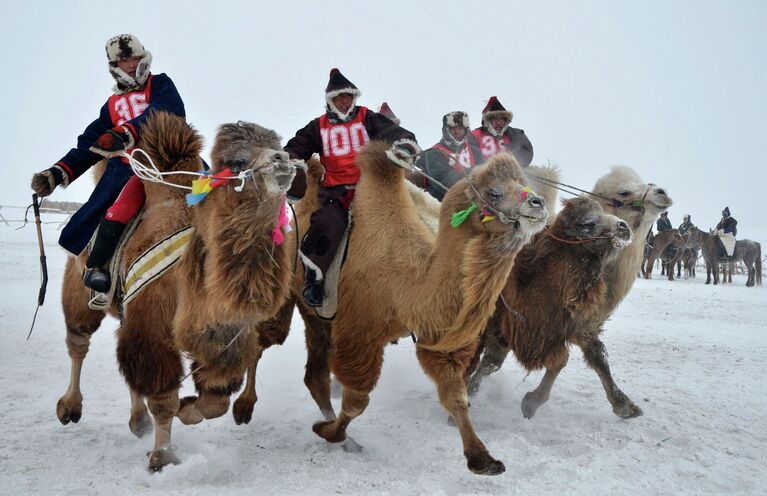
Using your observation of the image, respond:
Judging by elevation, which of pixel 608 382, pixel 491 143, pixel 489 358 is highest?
pixel 491 143

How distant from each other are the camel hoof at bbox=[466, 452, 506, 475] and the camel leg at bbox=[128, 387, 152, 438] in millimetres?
2385

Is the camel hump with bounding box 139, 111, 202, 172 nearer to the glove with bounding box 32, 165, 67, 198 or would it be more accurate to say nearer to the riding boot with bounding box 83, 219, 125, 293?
the riding boot with bounding box 83, 219, 125, 293

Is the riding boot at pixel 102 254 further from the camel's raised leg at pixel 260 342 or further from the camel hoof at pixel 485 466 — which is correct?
the camel hoof at pixel 485 466

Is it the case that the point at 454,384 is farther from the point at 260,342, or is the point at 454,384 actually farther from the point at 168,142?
the point at 168,142

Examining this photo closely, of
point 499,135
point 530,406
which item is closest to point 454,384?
point 530,406

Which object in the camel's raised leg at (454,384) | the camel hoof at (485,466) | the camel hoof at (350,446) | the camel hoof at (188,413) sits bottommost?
the camel hoof at (350,446)

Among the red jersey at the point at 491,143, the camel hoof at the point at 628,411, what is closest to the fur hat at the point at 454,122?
the red jersey at the point at 491,143

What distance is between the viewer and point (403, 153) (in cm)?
364

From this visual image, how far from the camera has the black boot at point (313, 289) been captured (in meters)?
3.72

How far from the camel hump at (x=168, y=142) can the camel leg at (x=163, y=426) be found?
1.39 metres

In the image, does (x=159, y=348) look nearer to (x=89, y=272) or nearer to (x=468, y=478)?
(x=89, y=272)

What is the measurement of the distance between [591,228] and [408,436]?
2231 millimetres

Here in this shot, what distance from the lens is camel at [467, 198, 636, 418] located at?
14.3 feet

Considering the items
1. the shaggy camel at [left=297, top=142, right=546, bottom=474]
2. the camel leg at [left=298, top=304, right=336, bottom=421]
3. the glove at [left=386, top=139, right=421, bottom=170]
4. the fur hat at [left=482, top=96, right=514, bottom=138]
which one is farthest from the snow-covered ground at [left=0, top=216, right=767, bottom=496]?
the fur hat at [left=482, top=96, right=514, bottom=138]
